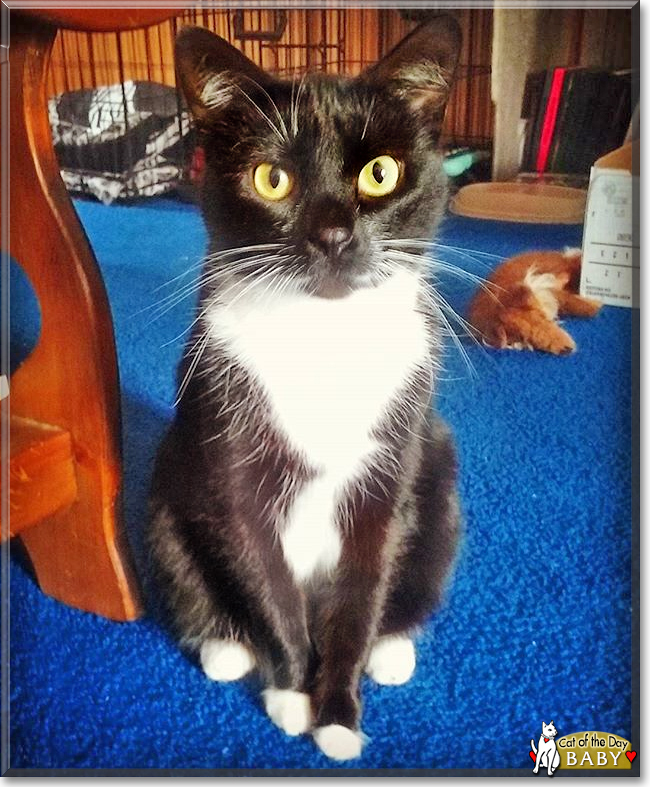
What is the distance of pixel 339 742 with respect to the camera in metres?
0.68

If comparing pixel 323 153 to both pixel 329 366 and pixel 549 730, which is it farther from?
pixel 549 730

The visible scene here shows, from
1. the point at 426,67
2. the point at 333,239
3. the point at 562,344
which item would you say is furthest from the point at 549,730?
the point at 426,67

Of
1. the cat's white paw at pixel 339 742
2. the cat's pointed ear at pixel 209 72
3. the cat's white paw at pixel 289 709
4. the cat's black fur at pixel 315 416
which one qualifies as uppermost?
the cat's pointed ear at pixel 209 72

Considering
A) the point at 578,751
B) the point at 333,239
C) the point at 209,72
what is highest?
the point at 209,72

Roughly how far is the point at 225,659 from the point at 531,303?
45 centimetres

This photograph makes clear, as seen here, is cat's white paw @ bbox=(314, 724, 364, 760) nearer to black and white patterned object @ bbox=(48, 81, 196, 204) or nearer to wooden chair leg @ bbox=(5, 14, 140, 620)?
wooden chair leg @ bbox=(5, 14, 140, 620)

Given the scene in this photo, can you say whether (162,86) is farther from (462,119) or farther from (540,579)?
(540,579)

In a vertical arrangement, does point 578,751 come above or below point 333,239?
below

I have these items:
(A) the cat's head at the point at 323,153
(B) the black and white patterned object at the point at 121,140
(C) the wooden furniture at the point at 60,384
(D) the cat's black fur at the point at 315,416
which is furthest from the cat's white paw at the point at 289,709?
(B) the black and white patterned object at the point at 121,140

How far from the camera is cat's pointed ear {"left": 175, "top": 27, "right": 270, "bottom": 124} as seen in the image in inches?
24.3

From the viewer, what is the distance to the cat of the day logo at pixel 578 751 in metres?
0.69

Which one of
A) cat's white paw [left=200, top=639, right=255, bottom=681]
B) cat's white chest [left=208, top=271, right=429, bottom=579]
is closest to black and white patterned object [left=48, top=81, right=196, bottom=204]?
cat's white chest [left=208, top=271, right=429, bottom=579]

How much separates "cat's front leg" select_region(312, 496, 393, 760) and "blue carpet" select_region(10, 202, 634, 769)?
3 cm

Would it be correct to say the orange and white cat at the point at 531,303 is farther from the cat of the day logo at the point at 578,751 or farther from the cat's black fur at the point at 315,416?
the cat of the day logo at the point at 578,751
